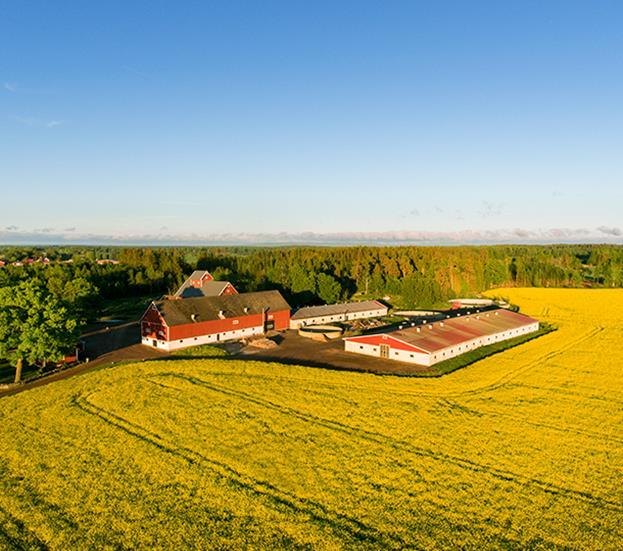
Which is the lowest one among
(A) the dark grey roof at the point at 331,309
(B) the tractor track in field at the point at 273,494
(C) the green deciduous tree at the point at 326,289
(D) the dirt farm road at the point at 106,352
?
(D) the dirt farm road at the point at 106,352

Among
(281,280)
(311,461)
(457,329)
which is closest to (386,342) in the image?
(457,329)

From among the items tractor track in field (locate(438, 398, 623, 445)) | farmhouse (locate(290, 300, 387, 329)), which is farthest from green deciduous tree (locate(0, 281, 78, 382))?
tractor track in field (locate(438, 398, 623, 445))

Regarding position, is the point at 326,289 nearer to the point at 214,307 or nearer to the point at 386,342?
the point at 214,307

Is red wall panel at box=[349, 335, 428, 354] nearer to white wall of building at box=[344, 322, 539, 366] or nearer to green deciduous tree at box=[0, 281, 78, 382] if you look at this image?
white wall of building at box=[344, 322, 539, 366]

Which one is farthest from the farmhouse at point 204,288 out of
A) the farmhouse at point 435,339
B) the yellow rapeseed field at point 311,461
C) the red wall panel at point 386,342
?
the yellow rapeseed field at point 311,461

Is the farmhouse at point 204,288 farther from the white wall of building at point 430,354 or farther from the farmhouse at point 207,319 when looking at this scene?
the white wall of building at point 430,354
